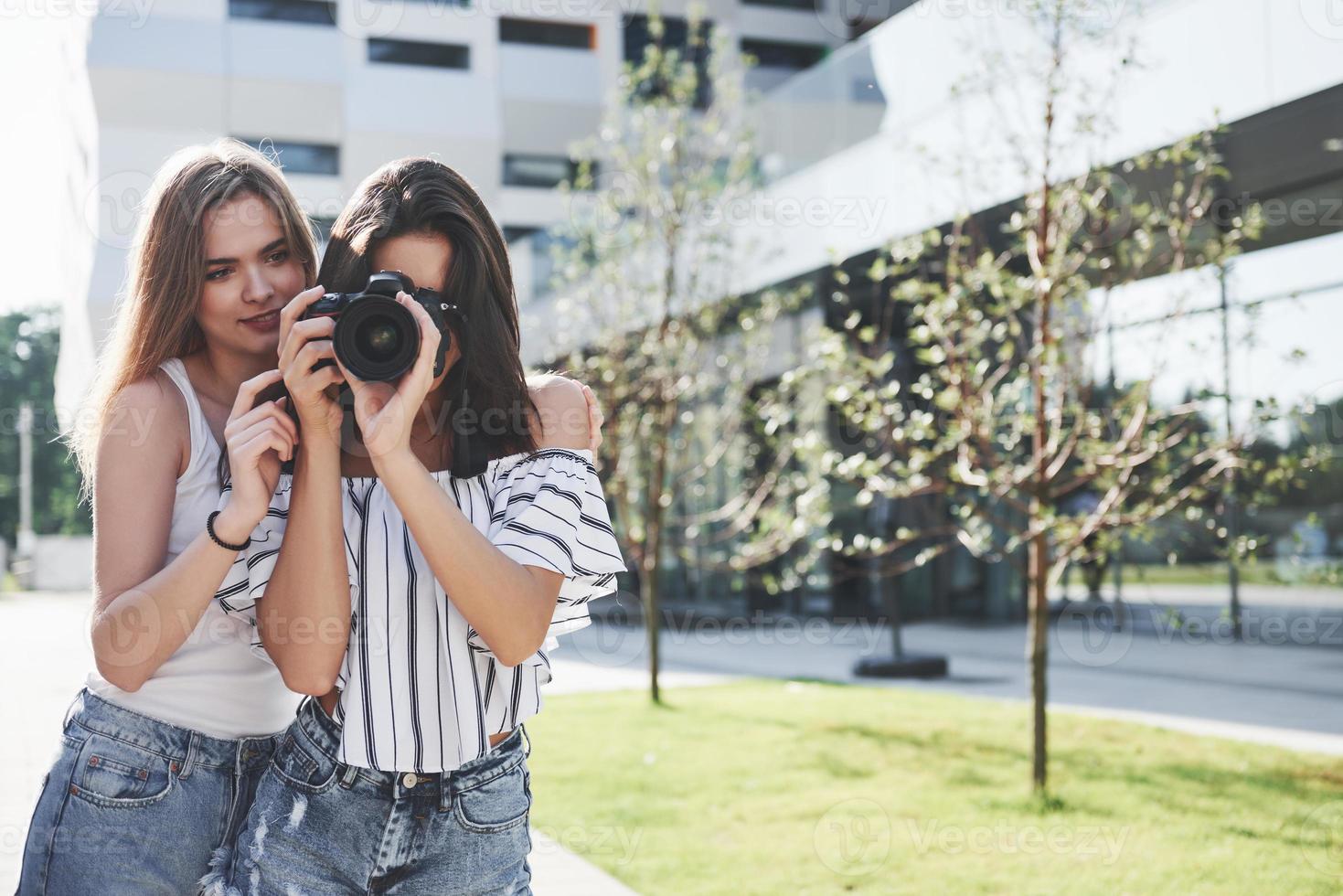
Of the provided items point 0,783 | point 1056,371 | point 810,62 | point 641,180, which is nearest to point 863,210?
point 641,180

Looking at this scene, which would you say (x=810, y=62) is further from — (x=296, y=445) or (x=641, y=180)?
(x=296, y=445)

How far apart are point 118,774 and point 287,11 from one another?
2594cm

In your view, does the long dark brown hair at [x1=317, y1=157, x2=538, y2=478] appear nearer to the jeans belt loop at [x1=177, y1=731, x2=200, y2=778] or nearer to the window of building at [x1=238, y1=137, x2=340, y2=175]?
the jeans belt loop at [x1=177, y1=731, x2=200, y2=778]

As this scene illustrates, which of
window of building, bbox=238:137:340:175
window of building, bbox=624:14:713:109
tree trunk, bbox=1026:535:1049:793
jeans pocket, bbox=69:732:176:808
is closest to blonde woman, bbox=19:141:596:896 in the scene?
jeans pocket, bbox=69:732:176:808

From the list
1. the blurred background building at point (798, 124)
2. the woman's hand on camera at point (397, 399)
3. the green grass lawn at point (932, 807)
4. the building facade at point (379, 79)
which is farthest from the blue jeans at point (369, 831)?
the building facade at point (379, 79)

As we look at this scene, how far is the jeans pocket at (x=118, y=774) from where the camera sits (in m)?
1.71

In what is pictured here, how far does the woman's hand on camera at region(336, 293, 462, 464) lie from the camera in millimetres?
1513

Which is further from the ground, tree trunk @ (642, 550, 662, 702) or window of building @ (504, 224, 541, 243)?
window of building @ (504, 224, 541, 243)

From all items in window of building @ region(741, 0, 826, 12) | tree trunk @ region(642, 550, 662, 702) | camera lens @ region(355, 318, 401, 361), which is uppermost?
window of building @ region(741, 0, 826, 12)

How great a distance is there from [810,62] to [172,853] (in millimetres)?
28032

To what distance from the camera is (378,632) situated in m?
1.59

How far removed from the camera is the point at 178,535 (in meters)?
1.79

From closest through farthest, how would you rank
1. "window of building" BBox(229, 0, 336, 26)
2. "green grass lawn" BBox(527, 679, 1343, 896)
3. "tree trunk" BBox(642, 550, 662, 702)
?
"green grass lawn" BBox(527, 679, 1343, 896) < "tree trunk" BBox(642, 550, 662, 702) < "window of building" BBox(229, 0, 336, 26)

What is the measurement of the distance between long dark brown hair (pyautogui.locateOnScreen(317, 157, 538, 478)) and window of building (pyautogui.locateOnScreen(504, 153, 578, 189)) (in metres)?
26.2
